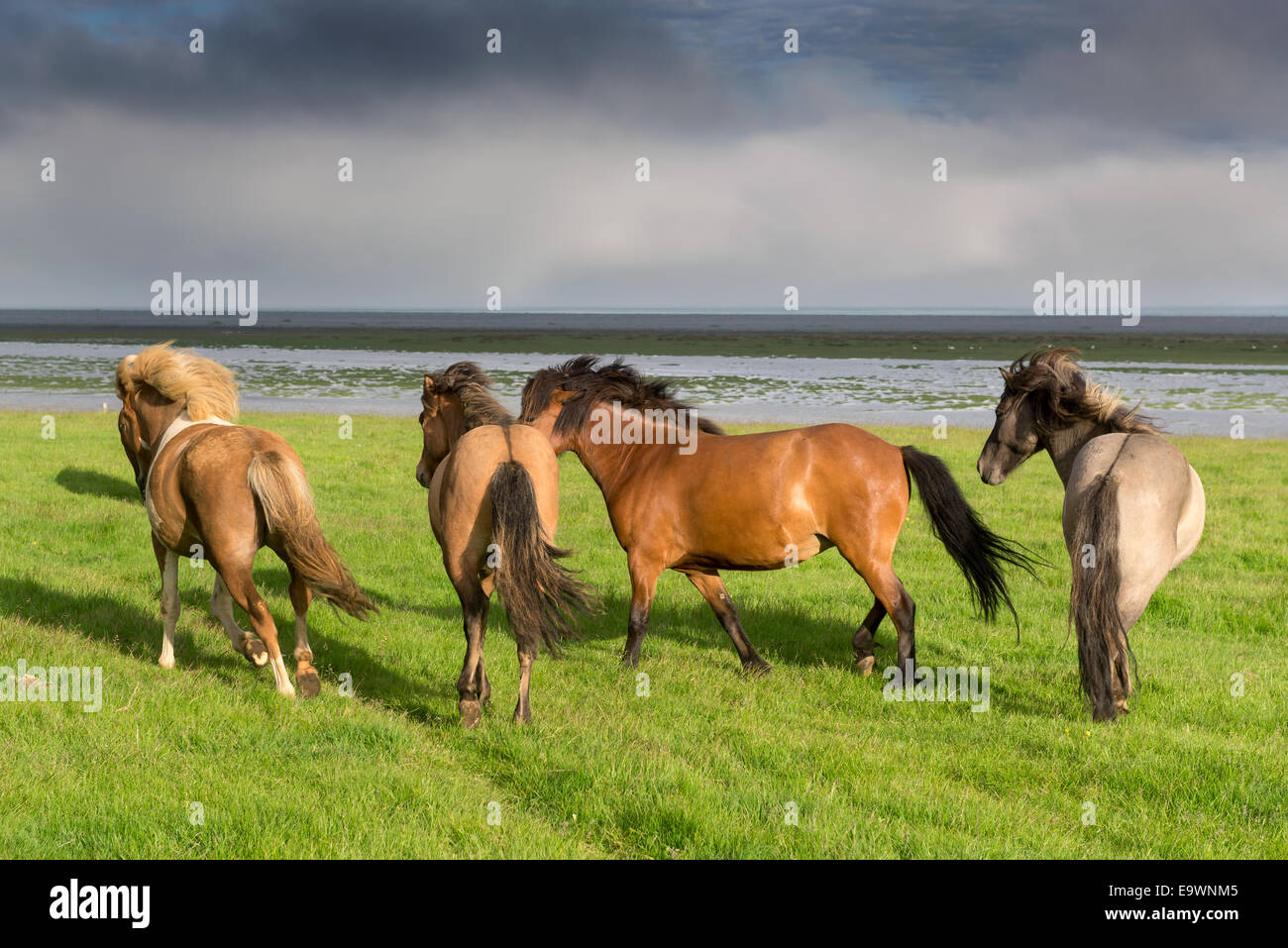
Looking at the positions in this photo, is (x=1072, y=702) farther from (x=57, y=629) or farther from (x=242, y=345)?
(x=242, y=345)

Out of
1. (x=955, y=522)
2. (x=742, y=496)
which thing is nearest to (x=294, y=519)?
(x=742, y=496)

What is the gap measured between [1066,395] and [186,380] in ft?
23.4

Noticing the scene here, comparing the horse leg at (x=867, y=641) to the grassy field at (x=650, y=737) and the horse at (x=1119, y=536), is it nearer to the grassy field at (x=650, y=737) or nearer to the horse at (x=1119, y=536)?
the grassy field at (x=650, y=737)

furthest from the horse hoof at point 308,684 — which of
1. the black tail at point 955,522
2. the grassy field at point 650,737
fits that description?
the black tail at point 955,522

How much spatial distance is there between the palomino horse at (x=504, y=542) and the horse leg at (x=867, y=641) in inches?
106

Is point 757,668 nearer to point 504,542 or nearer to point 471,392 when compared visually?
point 504,542

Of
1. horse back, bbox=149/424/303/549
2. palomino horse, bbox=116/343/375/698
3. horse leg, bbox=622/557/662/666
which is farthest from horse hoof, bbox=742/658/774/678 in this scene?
horse back, bbox=149/424/303/549

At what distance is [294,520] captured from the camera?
664cm

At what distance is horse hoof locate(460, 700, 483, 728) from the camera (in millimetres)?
6227

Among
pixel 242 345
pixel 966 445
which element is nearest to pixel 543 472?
pixel 966 445

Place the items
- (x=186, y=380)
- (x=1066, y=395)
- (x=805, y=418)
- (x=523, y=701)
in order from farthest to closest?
(x=805, y=418) → (x=186, y=380) → (x=1066, y=395) → (x=523, y=701)

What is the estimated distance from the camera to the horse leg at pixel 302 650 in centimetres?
670

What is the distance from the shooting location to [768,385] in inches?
1688

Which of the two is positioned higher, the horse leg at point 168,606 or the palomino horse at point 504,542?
the palomino horse at point 504,542
